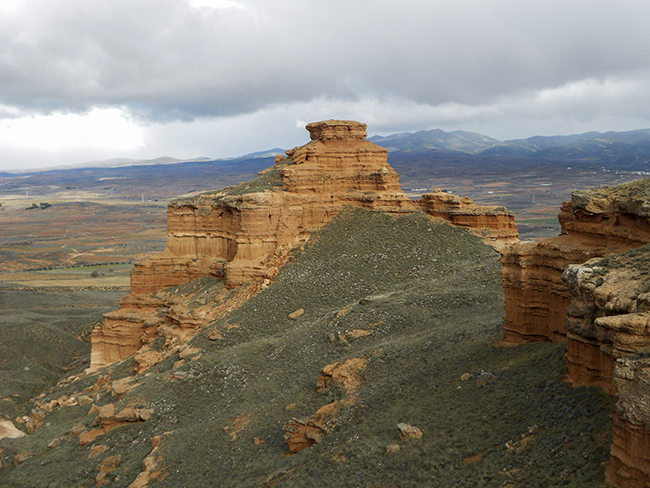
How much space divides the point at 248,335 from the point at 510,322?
1799cm

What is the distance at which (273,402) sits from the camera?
25750 mm

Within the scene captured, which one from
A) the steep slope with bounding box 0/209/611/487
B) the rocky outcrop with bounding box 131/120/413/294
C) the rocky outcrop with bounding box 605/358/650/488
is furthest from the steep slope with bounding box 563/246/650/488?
the rocky outcrop with bounding box 131/120/413/294

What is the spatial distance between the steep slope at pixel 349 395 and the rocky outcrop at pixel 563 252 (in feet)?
4.16

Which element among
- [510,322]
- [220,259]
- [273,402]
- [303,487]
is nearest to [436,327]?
[510,322]

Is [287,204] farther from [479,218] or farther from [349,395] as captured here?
[349,395]

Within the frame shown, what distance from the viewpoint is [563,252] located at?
2028 centimetres

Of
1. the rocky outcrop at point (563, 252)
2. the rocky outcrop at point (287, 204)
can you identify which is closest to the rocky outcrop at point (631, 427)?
the rocky outcrop at point (563, 252)

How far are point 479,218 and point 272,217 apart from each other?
1630cm

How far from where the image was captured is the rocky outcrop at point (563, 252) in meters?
18.8

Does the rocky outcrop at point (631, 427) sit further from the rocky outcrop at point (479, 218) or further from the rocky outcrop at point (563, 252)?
the rocky outcrop at point (479, 218)

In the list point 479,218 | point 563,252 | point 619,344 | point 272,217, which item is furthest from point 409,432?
point 479,218

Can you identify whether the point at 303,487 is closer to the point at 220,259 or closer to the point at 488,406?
the point at 488,406

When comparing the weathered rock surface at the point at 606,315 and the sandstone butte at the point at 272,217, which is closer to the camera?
the weathered rock surface at the point at 606,315

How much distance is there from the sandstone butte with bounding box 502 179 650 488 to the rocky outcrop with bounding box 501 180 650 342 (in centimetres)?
3
